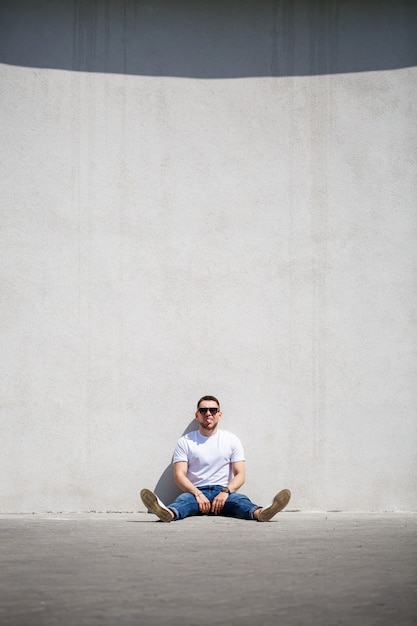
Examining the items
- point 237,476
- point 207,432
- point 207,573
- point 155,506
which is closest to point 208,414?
point 207,432

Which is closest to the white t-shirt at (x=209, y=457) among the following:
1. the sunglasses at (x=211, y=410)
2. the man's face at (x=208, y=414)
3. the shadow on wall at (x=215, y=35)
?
the man's face at (x=208, y=414)

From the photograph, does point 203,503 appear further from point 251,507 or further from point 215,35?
point 215,35

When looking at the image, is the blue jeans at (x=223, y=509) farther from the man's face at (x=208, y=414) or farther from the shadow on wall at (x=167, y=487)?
the man's face at (x=208, y=414)

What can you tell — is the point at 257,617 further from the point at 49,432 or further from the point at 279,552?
the point at 49,432

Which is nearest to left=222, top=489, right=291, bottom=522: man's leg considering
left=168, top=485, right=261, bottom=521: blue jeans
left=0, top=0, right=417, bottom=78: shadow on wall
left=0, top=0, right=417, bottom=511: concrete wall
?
left=168, top=485, right=261, bottom=521: blue jeans

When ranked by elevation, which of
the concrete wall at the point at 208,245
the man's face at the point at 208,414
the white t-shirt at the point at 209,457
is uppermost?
the concrete wall at the point at 208,245

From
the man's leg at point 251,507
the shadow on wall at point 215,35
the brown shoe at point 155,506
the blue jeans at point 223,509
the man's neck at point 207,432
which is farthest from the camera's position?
the shadow on wall at point 215,35

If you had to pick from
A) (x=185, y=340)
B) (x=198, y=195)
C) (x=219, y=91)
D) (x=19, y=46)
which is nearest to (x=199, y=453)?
(x=185, y=340)

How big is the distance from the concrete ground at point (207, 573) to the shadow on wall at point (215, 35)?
14.4ft

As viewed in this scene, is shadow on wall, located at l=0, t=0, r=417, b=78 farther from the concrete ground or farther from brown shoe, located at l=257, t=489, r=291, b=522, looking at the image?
the concrete ground

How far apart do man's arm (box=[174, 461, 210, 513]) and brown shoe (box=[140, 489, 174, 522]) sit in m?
0.44

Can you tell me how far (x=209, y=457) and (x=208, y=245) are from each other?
2019 mm

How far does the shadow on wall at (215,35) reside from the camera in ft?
28.8

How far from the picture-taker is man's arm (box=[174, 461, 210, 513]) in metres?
7.86
